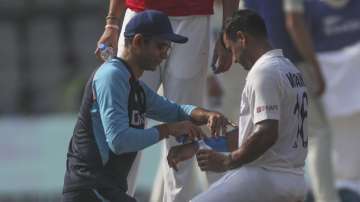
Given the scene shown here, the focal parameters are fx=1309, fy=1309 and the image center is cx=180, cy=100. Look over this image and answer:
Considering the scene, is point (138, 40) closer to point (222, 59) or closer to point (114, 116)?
point (114, 116)

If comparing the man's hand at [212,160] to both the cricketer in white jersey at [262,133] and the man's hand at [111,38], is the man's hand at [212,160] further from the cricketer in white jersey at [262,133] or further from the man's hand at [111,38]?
the man's hand at [111,38]

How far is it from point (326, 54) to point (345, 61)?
0.64 ft

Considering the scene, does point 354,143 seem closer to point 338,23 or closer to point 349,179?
point 349,179

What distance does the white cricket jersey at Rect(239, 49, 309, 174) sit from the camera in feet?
20.9

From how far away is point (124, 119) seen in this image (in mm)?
6027

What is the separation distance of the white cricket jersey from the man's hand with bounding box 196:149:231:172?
0.14 meters

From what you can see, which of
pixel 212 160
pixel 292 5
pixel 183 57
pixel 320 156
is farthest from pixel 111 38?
pixel 320 156

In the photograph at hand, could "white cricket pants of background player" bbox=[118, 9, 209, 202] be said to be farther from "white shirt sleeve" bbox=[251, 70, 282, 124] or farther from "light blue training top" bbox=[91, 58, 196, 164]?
"light blue training top" bbox=[91, 58, 196, 164]

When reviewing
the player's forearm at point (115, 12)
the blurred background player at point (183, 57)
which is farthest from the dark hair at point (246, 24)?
the player's forearm at point (115, 12)

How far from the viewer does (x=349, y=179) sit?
432 inches

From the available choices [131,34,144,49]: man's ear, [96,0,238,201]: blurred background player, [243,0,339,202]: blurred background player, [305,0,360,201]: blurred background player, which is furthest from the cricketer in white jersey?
[305,0,360,201]: blurred background player

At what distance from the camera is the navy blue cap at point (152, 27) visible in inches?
244

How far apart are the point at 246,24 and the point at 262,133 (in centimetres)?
58

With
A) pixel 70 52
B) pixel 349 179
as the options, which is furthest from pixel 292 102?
pixel 70 52
